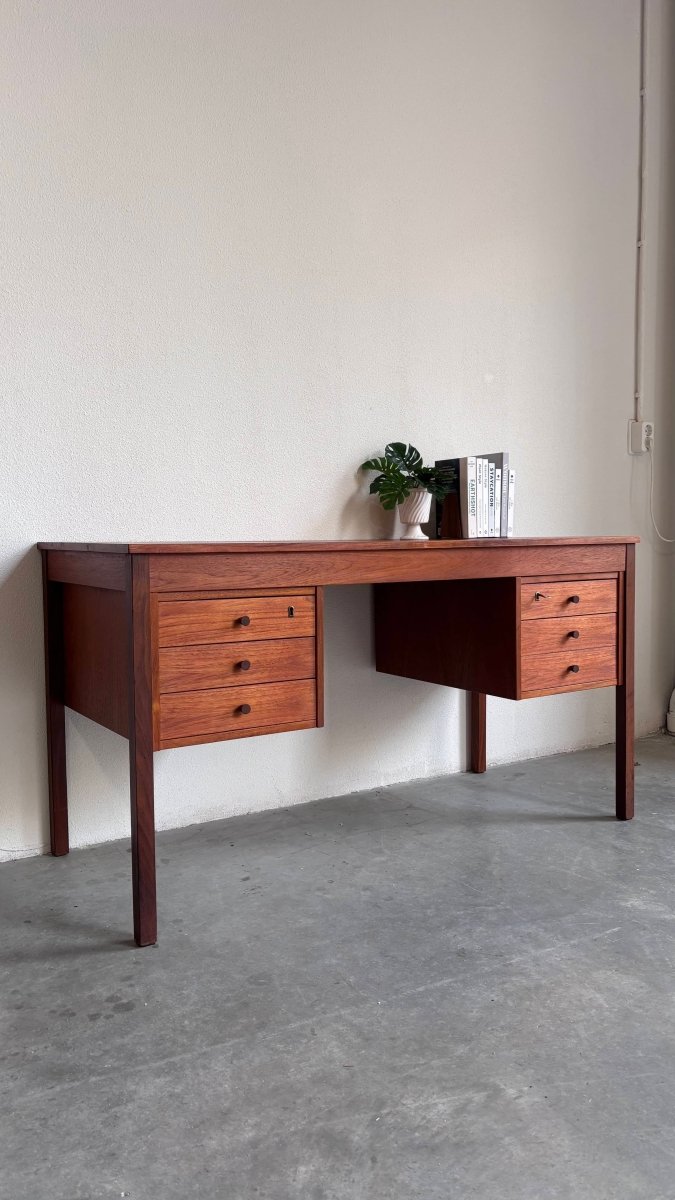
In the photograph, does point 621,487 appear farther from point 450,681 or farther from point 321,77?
point 321,77

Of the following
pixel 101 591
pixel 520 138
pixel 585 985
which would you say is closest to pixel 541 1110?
pixel 585 985

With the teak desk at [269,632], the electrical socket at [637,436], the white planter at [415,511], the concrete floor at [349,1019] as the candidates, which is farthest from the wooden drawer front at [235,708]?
the electrical socket at [637,436]

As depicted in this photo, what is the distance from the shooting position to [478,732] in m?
2.80

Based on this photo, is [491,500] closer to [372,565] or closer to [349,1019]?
[372,565]

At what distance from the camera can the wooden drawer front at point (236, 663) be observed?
1.73 m

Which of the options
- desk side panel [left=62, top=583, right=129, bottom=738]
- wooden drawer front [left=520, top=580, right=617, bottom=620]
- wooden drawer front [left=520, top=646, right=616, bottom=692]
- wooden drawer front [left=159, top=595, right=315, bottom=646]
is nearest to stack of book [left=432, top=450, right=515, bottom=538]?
wooden drawer front [left=520, top=580, right=617, bottom=620]

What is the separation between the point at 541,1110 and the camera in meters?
1.18

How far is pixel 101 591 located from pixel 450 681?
968 millimetres

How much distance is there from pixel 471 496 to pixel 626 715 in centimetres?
69

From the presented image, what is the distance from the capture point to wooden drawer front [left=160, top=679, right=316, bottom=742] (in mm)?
1739

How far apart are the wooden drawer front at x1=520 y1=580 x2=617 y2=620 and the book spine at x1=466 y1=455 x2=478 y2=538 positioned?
0.29 meters

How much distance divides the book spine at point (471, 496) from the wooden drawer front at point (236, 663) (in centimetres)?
72

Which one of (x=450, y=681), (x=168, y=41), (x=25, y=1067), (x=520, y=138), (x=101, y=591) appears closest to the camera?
(x=25, y=1067)

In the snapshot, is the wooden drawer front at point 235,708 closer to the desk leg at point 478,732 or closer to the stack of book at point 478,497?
the stack of book at point 478,497
